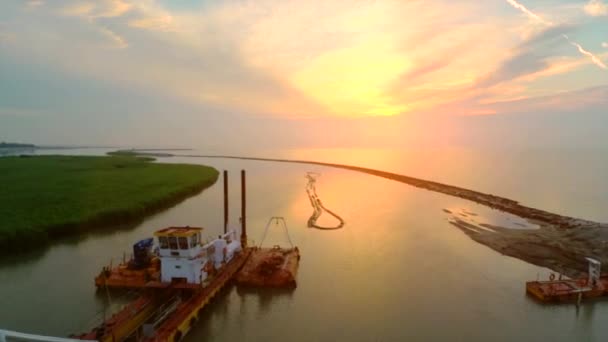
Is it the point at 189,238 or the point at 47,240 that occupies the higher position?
the point at 189,238

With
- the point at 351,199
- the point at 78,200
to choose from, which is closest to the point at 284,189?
the point at 351,199

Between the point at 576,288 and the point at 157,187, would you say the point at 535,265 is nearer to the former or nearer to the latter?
the point at 576,288

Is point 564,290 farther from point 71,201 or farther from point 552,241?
point 71,201

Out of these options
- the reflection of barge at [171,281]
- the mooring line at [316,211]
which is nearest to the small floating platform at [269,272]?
the reflection of barge at [171,281]

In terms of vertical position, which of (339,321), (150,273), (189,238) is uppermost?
(189,238)

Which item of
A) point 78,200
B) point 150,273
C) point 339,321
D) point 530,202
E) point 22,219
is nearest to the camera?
point 339,321

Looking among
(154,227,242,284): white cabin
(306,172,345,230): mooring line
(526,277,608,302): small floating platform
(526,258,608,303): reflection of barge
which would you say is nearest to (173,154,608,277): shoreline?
(526,258,608,303): reflection of barge

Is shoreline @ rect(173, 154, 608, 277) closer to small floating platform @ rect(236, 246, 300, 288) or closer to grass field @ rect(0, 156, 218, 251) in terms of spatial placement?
small floating platform @ rect(236, 246, 300, 288)
